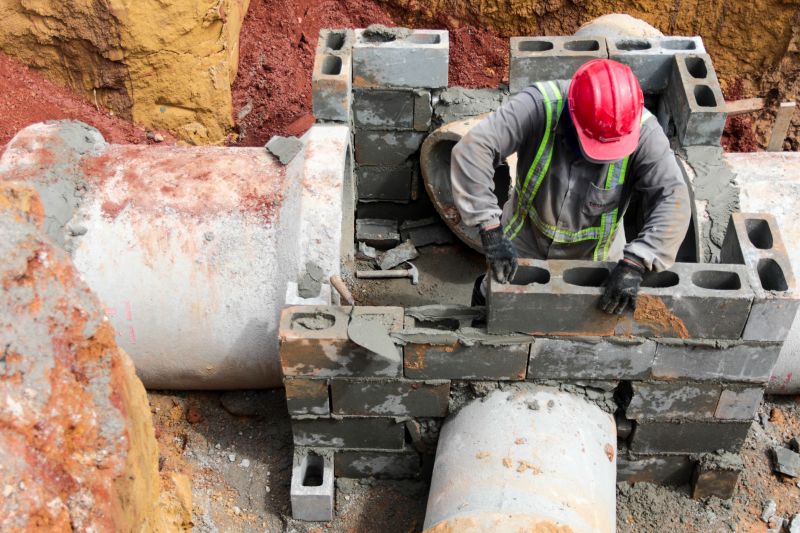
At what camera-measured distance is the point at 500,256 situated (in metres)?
4.06

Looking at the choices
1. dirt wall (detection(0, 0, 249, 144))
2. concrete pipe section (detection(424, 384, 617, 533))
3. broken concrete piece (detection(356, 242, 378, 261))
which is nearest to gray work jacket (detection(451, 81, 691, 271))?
concrete pipe section (detection(424, 384, 617, 533))

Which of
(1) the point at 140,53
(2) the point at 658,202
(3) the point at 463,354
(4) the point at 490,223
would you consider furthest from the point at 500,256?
(1) the point at 140,53

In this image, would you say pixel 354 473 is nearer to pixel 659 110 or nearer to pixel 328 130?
pixel 328 130

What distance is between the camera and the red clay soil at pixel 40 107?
6770mm

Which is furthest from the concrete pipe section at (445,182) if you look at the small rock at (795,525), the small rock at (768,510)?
the small rock at (795,525)

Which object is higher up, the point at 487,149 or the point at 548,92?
the point at 548,92

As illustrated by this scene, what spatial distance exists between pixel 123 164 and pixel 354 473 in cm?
226

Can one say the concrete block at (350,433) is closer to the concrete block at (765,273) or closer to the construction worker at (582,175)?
the construction worker at (582,175)

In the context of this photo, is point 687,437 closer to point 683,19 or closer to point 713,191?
point 713,191

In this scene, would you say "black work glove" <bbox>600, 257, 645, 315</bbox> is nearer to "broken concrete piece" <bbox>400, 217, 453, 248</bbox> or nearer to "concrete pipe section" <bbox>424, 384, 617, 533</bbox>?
"concrete pipe section" <bbox>424, 384, 617, 533</bbox>

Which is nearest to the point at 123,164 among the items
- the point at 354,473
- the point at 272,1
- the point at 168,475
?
the point at 168,475

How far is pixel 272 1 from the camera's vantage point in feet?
29.0

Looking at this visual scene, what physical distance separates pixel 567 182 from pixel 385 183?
2.23 meters

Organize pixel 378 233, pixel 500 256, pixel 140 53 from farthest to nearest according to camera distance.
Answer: pixel 140 53
pixel 378 233
pixel 500 256
